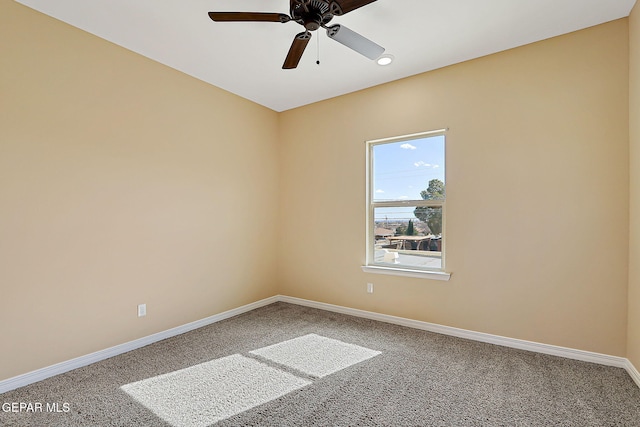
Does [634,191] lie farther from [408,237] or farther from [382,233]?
[382,233]

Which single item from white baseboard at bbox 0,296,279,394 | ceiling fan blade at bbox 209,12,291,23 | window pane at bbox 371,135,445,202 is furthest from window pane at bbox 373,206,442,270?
ceiling fan blade at bbox 209,12,291,23

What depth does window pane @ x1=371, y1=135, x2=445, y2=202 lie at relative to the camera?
335 cm

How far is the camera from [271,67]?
10.5ft

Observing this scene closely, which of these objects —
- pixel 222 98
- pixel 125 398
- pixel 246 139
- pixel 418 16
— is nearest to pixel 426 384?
pixel 125 398

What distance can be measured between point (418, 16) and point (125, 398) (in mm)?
3547

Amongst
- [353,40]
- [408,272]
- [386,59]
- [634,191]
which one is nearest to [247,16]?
[353,40]

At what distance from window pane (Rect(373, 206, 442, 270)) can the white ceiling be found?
1561 mm

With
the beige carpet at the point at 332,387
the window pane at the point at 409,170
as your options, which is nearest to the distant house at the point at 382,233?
the window pane at the point at 409,170

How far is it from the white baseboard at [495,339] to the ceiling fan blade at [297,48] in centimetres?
287

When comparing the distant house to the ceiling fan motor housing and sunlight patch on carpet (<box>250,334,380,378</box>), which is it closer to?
sunlight patch on carpet (<box>250,334,380,378</box>)

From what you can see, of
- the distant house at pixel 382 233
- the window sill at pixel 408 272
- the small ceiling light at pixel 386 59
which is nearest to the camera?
the small ceiling light at pixel 386 59

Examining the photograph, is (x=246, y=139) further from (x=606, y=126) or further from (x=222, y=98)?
(x=606, y=126)

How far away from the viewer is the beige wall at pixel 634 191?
88.3 inches

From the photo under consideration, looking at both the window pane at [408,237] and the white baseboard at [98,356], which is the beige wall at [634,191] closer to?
the window pane at [408,237]
